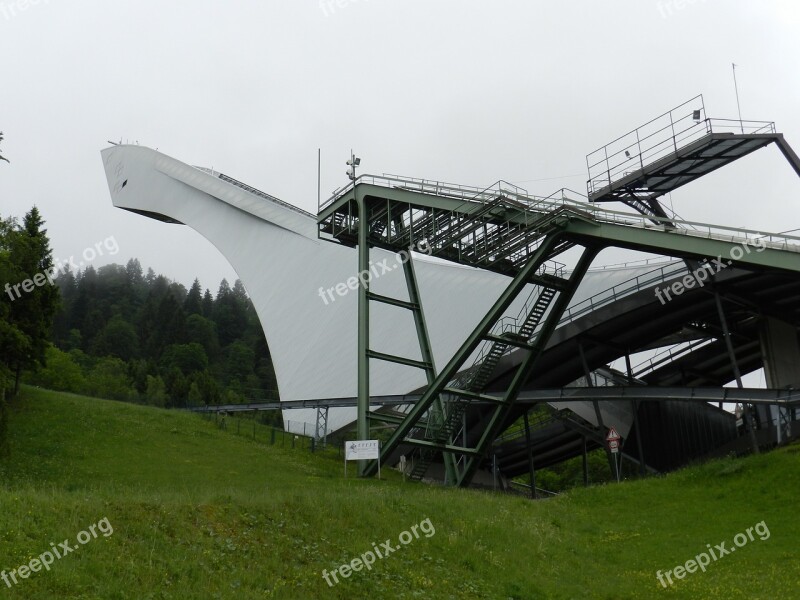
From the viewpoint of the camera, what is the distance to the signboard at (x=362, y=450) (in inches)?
1020

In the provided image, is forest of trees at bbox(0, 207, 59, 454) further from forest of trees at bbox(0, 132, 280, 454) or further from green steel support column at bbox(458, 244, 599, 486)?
green steel support column at bbox(458, 244, 599, 486)

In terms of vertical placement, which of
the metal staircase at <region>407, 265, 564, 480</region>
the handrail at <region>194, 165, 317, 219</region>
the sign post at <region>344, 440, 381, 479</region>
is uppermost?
the handrail at <region>194, 165, 317, 219</region>

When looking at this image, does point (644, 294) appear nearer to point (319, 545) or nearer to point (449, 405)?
point (449, 405)

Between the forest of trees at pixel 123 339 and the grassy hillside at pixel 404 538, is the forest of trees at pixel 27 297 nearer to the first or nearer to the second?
the forest of trees at pixel 123 339

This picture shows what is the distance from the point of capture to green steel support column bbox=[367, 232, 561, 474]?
25.4 m

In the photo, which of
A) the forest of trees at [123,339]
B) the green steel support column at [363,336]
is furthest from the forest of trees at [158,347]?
the green steel support column at [363,336]

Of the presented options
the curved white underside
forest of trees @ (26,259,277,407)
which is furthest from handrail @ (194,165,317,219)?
forest of trees @ (26,259,277,407)

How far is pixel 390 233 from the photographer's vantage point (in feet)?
96.2

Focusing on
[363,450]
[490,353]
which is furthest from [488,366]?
[363,450]

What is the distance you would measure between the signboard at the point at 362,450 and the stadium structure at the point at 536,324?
114cm

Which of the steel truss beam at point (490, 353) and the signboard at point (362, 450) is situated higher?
the steel truss beam at point (490, 353)

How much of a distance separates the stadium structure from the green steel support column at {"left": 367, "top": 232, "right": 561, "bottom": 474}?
0.06 m

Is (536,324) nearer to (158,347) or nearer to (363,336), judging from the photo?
(363,336)

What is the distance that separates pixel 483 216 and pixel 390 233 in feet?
14.3
